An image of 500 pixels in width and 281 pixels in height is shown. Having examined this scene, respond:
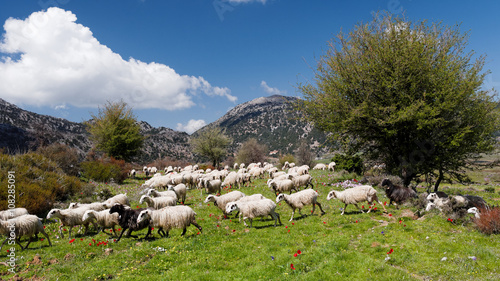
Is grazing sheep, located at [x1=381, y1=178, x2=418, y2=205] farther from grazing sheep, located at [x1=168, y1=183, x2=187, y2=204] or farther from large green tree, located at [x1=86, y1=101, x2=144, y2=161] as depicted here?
large green tree, located at [x1=86, y1=101, x2=144, y2=161]

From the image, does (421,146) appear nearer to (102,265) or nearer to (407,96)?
(407,96)

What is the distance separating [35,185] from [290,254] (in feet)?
64.2

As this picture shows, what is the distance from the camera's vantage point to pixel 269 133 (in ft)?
595

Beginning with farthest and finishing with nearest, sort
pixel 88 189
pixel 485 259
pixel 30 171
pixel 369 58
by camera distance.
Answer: pixel 88 189 → pixel 30 171 → pixel 369 58 → pixel 485 259

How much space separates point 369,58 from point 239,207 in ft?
47.7

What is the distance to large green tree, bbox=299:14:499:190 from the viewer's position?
15945 mm

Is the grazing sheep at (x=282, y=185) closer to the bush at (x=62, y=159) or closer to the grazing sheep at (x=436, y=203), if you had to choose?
the grazing sheep at (x=436, y=203)

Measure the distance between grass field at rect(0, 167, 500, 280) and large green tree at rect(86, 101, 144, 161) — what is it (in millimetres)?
33421

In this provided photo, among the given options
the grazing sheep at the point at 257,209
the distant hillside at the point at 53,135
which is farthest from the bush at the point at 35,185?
the grazing sheep at the point at 257,209

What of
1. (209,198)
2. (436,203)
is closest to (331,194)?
(436,203)

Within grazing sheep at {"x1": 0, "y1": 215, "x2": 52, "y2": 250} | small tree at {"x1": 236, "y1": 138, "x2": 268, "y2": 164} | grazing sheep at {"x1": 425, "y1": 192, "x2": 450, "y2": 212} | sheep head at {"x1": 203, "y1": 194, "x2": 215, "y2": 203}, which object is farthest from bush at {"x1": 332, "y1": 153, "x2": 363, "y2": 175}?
small tree at {"x1": 236, "y1": 138, "x2": 268, "y2": 164}

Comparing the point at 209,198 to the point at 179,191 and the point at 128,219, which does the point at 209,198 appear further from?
the point at 179,191

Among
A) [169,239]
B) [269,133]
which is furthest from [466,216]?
[269,133]

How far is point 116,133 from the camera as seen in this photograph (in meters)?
42.6
